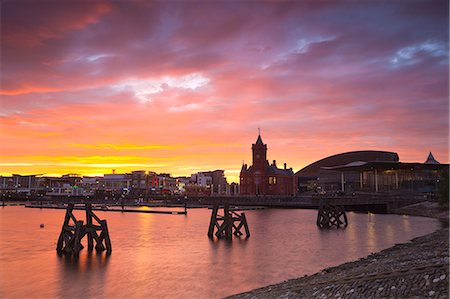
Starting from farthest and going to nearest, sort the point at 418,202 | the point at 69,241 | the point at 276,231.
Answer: the point at 418,202
the point at 276,231
the point at 69,241

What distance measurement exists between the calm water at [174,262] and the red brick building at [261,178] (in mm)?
99219

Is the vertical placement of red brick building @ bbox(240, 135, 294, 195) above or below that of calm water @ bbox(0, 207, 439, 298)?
above

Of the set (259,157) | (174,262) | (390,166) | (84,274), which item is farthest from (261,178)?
(84,274)

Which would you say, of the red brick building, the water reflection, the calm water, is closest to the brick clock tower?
the red brick building

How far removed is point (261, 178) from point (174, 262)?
122 metres

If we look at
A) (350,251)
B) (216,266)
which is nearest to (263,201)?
(350,251)

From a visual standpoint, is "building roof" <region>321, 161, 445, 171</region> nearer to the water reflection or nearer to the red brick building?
the red brick building

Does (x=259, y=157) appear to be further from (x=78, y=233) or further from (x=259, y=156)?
(x=78, y=233)

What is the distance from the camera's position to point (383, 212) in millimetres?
96938

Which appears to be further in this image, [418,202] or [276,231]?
[418,202]

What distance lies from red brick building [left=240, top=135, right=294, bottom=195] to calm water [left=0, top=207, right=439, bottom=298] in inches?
3906

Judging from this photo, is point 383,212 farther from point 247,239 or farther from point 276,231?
point 247,239

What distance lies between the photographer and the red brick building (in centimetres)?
15338

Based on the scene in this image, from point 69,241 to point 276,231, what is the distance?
30.1m
